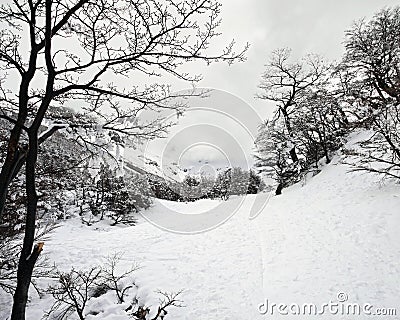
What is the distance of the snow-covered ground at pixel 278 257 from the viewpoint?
437 centimetres

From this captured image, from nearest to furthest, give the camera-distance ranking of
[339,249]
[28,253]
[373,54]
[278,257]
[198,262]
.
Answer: [28,253] < [339,249] < [278,257] < [198,262] < [373,54]

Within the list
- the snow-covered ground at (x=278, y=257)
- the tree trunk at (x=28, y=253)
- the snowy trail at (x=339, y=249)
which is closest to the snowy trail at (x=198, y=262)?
the snow-covered ground at (x=278, y=257)

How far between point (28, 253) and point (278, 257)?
5.25 m

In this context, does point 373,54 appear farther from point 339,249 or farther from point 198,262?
point 198,262

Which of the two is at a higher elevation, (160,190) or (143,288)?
(160,190)

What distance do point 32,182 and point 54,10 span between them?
2442 millimetres

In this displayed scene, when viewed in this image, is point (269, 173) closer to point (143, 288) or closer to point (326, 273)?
point (326, 273)

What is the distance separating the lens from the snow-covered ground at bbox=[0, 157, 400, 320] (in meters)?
4.37

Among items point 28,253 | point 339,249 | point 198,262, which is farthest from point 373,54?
point 28,253

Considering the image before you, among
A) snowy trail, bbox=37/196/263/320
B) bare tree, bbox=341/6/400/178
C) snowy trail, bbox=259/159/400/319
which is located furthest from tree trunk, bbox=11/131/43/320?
bare tree, bbox=341/6/400/178

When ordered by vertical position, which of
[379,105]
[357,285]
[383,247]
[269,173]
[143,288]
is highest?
[269,173]

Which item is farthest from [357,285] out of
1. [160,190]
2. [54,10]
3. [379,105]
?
[160,190]

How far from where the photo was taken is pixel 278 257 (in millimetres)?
6031

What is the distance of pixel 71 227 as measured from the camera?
13.1m
